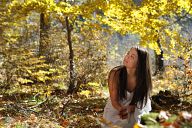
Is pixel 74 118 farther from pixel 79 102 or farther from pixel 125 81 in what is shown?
pixel 125 81

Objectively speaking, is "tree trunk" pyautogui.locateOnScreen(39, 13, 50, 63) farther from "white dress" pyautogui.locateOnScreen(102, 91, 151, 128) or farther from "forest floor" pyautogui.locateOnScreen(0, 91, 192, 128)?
"white dress" pyautogui.locateOnScreen(102, 91, 151, 128)

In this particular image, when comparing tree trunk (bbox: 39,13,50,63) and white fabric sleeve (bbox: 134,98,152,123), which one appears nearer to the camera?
white fabric sleeve (bbox: 134,98,152,123)

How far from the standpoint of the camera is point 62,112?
9070mm

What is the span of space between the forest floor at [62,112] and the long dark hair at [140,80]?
2.73 meters

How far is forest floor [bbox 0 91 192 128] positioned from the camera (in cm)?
771

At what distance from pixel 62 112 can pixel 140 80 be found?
513 centimetres

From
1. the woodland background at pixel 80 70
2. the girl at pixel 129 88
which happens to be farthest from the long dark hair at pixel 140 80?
the woodland background at pixel 80 70

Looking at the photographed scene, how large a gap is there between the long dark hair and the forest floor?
8.94ft

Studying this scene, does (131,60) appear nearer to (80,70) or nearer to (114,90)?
(114,90)

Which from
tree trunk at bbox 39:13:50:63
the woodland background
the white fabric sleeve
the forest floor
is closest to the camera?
the white fabric sleeve

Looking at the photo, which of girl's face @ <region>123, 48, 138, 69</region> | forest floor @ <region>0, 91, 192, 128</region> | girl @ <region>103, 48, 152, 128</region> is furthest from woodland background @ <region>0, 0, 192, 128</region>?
girl's face @ <region>123, 48, 138, 69</region>

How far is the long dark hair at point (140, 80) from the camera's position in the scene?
13.5 feet

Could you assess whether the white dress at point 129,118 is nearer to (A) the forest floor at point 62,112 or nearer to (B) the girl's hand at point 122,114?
(B) the girl's hand at point 122,114

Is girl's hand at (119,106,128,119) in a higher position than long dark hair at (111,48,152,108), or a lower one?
lower
